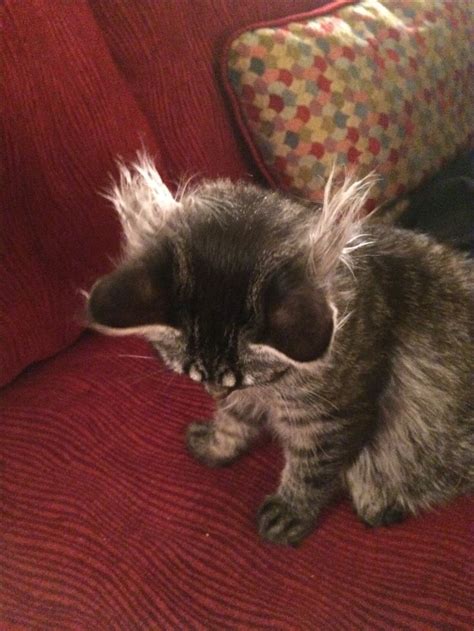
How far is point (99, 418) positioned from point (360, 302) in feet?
1.76

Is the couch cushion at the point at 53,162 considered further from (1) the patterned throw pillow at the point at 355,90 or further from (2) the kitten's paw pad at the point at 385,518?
(2) the kitten's paw pad at the point at 385,518

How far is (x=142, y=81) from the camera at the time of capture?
1076 millimetres

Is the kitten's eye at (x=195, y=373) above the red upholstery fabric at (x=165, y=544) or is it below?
above

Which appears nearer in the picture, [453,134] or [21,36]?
[21,36]

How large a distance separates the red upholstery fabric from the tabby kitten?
46 millimetres

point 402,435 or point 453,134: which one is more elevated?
point 453,134

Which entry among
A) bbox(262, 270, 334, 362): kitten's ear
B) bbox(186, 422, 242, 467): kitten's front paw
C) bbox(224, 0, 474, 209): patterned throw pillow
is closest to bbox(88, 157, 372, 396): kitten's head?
bbox(262, 270, 334, 362): kitten's ear

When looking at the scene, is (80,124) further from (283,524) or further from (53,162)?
(283,524)

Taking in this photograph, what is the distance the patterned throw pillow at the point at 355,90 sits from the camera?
43.7 inches

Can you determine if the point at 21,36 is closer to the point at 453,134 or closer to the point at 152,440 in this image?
the point at 152,440

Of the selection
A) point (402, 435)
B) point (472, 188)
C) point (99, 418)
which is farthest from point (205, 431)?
point (472, 188)

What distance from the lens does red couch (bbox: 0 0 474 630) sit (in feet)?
2.47

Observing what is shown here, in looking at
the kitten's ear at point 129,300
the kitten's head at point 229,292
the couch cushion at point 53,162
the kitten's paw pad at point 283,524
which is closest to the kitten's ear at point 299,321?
the kitten's head at point 229,292

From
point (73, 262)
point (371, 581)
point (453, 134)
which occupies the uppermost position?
point (73, 262)
